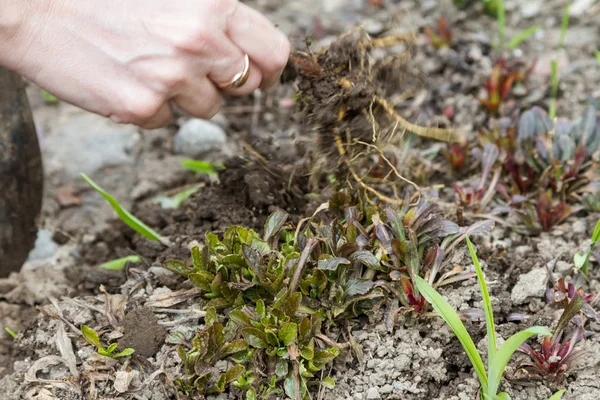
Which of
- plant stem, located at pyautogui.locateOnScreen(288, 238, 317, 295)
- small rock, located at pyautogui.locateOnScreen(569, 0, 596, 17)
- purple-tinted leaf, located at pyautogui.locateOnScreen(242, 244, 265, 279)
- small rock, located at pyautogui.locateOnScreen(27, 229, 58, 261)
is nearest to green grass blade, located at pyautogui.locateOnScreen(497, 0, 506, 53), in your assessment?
small rock, located at pyautogui.locateOnScreen(569, 0, 596, 17)

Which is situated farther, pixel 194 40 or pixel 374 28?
pixel 374 28

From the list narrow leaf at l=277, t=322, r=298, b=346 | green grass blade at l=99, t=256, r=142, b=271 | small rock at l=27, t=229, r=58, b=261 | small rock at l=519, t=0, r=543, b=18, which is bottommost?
small rock at l=27, t=229, r=58, b=261

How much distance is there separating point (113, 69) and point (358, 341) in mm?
1133

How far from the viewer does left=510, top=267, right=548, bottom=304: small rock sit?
2.18m

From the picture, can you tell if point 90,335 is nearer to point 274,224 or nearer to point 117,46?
point 274,224

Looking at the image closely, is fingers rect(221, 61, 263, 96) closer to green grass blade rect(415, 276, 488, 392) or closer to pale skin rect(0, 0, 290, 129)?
pale skin rect(0, 0, 290, 129)

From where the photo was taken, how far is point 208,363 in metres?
1.94

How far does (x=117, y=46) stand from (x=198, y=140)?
1251 mm

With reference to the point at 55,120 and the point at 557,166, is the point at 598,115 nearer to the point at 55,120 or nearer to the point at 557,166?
the point at 557,166

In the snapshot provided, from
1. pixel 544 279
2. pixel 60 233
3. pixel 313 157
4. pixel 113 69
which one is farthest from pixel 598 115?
pixel 60 233

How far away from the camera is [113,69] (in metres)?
2.08

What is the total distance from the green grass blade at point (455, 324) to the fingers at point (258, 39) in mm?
887

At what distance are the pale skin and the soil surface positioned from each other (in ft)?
1.35

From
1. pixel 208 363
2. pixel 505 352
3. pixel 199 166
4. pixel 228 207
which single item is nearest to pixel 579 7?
pixel 199 166
